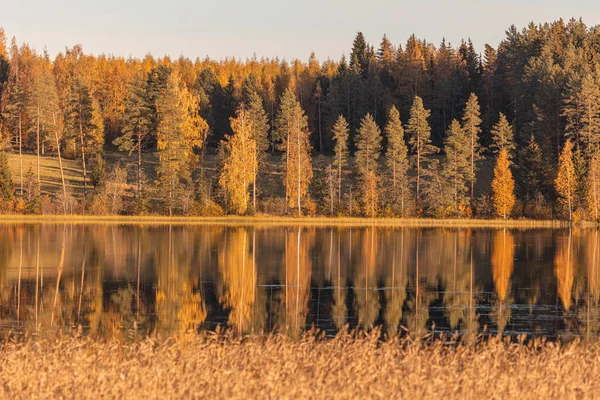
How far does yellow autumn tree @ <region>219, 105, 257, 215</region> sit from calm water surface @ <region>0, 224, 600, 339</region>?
24738 millimetres

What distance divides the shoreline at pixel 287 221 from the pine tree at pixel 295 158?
153 inches

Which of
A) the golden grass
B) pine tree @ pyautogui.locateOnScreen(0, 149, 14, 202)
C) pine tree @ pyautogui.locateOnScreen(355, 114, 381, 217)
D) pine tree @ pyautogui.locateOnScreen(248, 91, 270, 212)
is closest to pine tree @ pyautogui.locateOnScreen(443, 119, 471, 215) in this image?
pine tree @ pyautogui.locateOnScreen(355, 114, 381, 217)

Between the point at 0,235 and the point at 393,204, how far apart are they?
155ft

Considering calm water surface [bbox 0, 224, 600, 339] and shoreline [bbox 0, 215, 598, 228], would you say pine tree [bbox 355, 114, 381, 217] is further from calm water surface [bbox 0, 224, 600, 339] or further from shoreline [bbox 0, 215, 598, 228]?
calm water surface [bbox 0, 224, 600, 339]

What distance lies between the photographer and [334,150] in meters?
110

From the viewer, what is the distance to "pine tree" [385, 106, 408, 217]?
9944cm

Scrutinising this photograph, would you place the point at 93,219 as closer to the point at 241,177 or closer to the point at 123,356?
the point at 241,177

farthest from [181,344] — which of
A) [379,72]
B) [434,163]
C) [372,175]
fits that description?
[379,72]

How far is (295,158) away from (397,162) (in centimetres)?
1412

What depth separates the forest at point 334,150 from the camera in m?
95.5

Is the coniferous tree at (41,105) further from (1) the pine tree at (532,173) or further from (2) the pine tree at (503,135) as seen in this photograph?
(1) the pine tree at (532,173)

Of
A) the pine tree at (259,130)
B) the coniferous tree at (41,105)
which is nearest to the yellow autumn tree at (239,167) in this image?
the pine tree at (259,130)

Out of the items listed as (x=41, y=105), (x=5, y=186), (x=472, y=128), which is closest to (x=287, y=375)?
(x=5, y=186)

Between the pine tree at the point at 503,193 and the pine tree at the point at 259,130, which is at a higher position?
the pine tree at the point at 259,130
